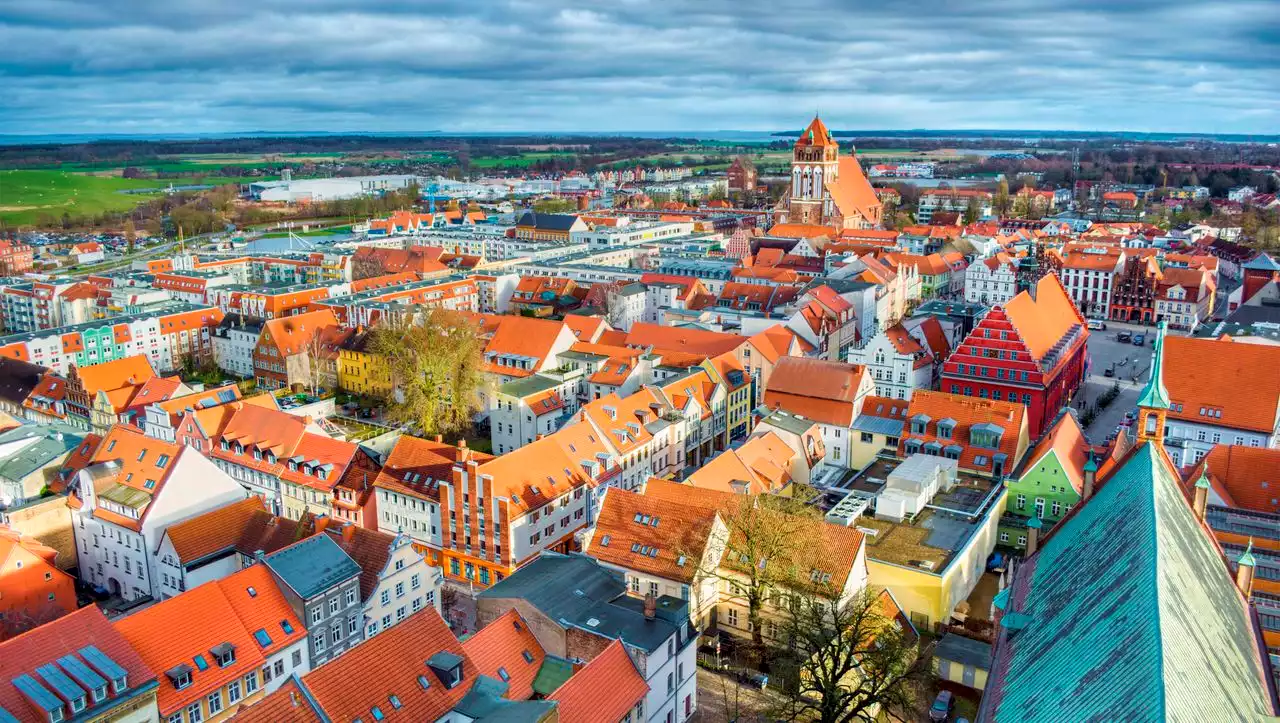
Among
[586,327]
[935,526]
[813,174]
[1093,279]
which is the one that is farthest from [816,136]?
[935,526]

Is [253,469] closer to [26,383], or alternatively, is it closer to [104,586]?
[104,586]

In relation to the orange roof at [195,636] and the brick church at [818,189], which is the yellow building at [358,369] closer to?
the orange roof at [195,636]

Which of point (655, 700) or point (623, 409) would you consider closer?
point (655, 700)

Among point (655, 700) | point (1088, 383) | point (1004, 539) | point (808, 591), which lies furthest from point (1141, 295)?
point (655, 700)

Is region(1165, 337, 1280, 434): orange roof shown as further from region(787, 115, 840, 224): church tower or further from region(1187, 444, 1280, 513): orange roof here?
region(787, 115, 840, 224): church tower

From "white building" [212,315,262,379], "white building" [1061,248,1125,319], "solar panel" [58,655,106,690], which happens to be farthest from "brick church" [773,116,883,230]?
"solar panel" [58,655,106,690]

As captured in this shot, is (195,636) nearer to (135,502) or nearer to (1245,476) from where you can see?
(135,502)

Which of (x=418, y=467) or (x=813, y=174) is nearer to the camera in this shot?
(x=418, y=467)
